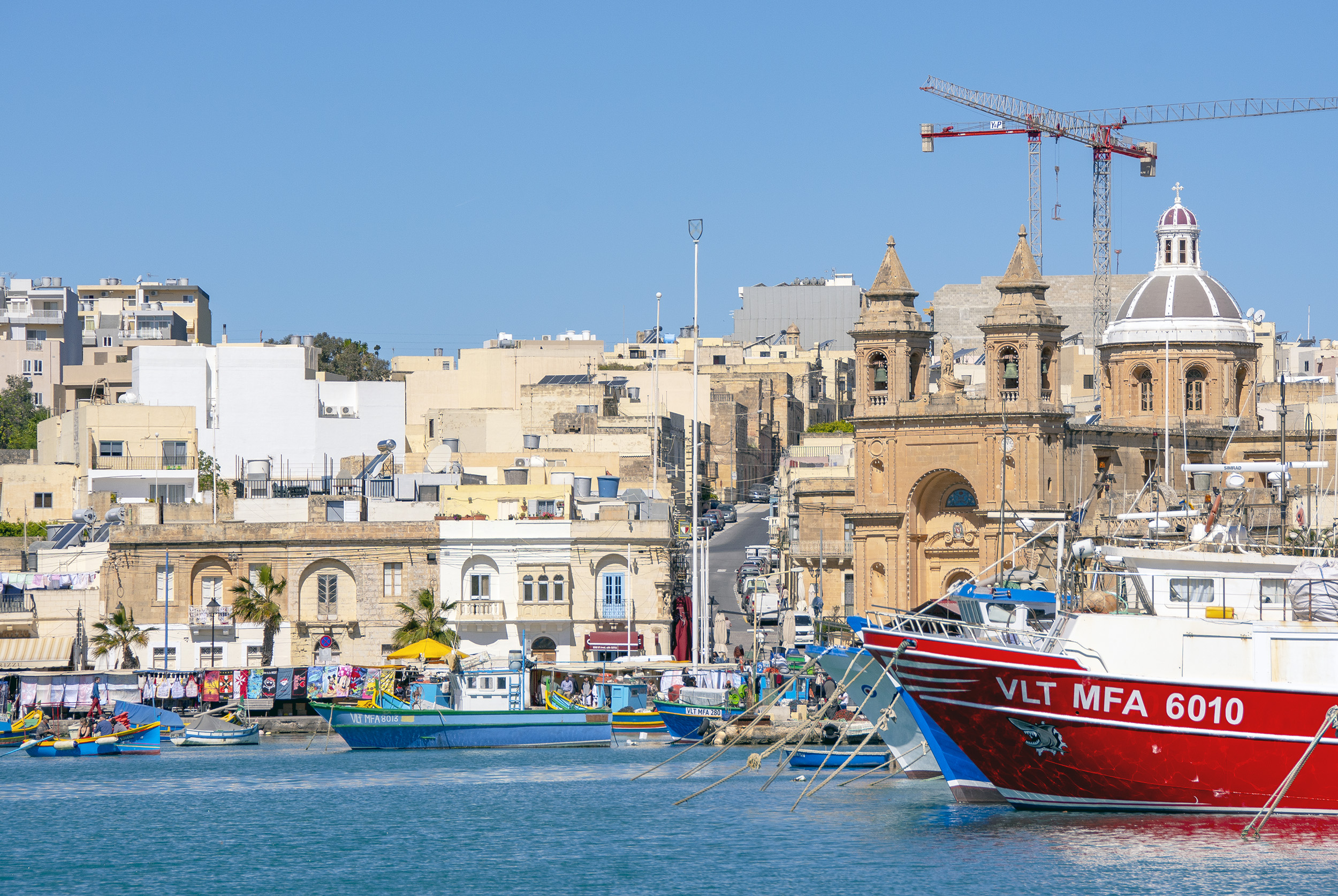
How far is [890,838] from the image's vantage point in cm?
3894

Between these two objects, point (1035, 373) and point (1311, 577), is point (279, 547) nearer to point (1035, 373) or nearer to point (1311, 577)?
point (1035, 373)

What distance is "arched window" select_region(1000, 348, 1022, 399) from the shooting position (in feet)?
239

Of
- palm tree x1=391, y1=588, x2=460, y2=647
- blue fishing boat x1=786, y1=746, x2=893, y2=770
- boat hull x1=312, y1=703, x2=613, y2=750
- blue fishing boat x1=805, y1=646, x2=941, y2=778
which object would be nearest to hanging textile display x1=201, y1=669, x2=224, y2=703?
palm tree x1=391, y1=588, x2=460, y2=647

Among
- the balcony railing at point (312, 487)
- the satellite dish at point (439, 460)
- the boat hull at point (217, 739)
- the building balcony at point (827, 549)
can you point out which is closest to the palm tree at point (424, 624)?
the boat hull at point (217, 739)

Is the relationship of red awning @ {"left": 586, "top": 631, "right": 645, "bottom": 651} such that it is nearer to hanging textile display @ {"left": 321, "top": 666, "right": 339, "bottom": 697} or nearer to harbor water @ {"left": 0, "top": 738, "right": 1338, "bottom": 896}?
hanging textile display @ {"left": 321, "top": 666, "right": 339, "bottom": 697}

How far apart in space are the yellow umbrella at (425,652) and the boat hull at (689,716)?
722 centimetres

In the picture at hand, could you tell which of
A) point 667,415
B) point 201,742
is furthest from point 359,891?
point 667,415

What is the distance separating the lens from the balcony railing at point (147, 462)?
278 ft

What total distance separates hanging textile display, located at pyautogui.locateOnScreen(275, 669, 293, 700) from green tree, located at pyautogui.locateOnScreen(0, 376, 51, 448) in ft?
162

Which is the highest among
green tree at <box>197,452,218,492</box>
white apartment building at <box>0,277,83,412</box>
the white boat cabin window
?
white apartment building at <box>0,277,83,412</box>

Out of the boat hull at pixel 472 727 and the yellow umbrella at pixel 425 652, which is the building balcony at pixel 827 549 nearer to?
the yellow umbrella at pixel 425 652

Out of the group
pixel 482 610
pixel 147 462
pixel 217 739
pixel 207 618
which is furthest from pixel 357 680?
pixel 147 462

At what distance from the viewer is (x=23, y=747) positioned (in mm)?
60562

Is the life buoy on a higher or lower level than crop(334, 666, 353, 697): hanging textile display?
higher
